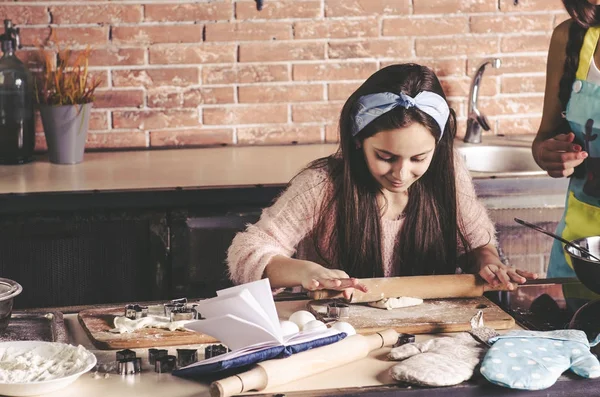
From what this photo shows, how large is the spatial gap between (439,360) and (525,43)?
2196 millimetres

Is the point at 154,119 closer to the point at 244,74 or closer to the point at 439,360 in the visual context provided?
the point at 244,74

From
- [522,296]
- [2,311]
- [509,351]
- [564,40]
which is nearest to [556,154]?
[564,40]

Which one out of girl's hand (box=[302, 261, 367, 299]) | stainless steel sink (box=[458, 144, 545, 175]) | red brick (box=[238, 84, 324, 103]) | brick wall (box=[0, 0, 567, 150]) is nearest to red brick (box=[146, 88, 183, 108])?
brick wall (box=[0, 0, 567, 150])

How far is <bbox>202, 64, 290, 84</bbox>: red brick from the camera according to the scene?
11.0 feet

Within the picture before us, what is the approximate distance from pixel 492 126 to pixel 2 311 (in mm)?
2313

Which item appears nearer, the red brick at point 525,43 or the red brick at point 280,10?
the red brick at point 280,10

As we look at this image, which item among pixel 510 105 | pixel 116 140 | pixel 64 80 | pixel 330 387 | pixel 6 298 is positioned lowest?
pixel 330 387

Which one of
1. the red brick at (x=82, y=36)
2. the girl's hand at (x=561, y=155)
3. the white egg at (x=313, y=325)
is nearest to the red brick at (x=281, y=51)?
the red brick at (x=82, y=36)

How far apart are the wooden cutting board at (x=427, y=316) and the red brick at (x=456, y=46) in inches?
65.1

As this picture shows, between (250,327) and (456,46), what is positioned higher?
(456,46)

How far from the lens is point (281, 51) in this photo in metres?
3.38

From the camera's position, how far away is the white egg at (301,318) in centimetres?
181

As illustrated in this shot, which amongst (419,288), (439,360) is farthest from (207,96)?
(439,360)

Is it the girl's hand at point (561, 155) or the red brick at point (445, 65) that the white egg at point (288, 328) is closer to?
the girl's hand at point (561, 155)
